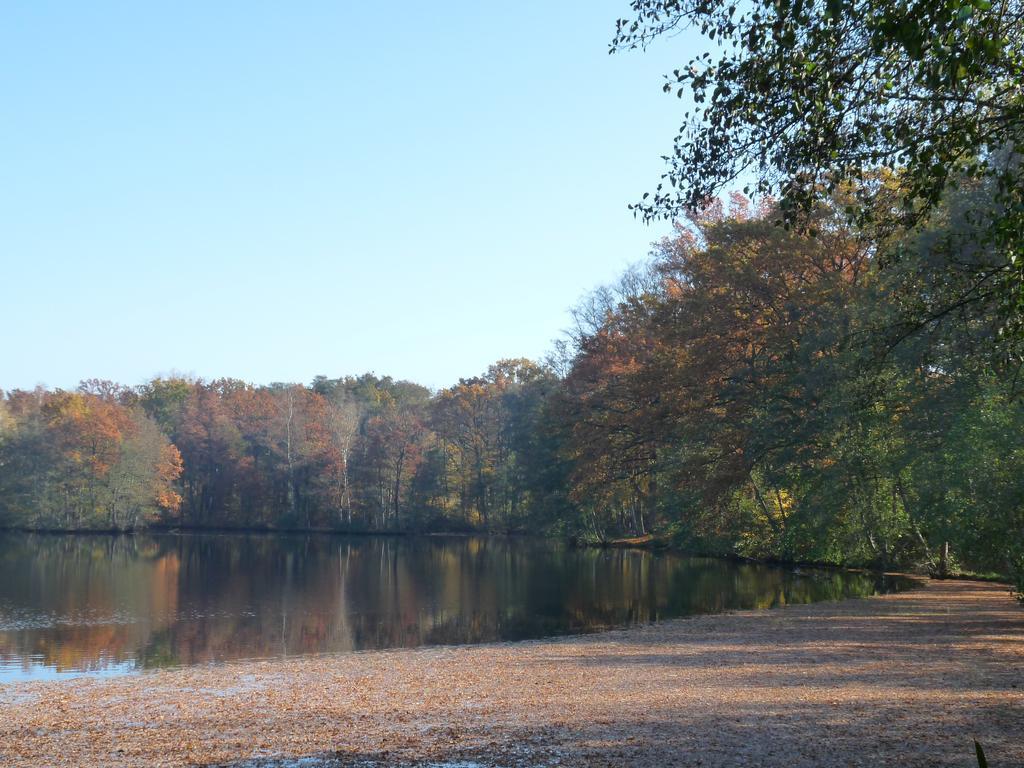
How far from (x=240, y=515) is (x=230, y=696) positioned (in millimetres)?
67350

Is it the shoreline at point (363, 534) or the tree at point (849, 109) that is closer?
the tree at point (849, 109)

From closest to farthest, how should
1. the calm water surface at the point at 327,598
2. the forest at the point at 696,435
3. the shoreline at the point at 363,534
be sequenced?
the forest at the point at 696,435 < the calm water surface at the point at 327,598 < the shoreline at the point at 363,534

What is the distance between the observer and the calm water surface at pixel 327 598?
64.7ft

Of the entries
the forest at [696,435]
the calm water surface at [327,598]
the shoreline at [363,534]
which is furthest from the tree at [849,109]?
the shoreline at [363,534]

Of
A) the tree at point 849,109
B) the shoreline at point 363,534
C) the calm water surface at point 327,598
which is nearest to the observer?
the tree at point 849,109

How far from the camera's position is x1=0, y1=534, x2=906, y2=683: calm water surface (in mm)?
19734

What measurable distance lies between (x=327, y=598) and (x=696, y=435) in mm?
13051

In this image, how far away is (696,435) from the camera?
31.3m

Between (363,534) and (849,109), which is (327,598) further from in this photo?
(363,534)

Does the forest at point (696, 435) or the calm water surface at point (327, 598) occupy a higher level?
the forest at point (696, 435)

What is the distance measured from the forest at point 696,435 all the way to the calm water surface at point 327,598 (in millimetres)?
2753

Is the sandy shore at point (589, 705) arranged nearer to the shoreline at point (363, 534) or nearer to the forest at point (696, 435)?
the forest at point (696, 435)

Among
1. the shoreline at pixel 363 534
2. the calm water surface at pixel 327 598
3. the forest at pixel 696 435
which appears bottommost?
the calm water surface at pixel 327 598

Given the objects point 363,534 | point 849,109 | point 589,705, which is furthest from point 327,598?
point 363,534
